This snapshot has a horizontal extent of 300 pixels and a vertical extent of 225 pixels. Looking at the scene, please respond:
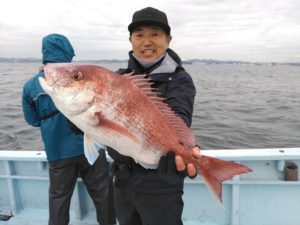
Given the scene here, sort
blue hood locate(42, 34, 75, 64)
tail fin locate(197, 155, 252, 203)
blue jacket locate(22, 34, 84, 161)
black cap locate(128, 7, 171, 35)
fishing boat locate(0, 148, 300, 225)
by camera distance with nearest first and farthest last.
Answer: tail fin locate(197, 155, 252, 203) → black cap locate(128, 7, 171, 35) → blue jacket locate(22, 34, 84, 161) → blue hood locate(42, 34, 75, 64) → fishing boat locate(0, 148, 300, 225)

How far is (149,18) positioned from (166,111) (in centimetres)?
95

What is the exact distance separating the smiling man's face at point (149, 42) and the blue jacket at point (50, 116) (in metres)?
1.43

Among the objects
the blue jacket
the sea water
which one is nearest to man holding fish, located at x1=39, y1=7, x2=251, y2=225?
the blue jacket

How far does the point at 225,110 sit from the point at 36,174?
15716 millimetres

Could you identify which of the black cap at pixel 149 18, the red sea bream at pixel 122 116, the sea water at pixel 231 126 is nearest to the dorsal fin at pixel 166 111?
the red sea bream at pixel 122 116

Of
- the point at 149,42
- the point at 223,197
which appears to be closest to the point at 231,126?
the point at 223,197

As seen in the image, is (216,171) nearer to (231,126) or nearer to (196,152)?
(196,152)

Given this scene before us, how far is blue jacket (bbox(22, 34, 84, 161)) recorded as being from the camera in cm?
388

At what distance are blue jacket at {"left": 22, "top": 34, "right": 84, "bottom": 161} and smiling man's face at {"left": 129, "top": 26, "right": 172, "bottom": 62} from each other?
56.2 inches

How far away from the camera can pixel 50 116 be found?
391cm

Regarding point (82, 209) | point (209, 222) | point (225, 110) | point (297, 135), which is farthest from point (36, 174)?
point (225, 110)

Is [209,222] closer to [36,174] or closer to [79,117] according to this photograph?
[36,174]

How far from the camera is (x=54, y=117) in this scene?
3.91 metres

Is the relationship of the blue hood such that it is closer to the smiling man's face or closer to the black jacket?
the smiling man's face
